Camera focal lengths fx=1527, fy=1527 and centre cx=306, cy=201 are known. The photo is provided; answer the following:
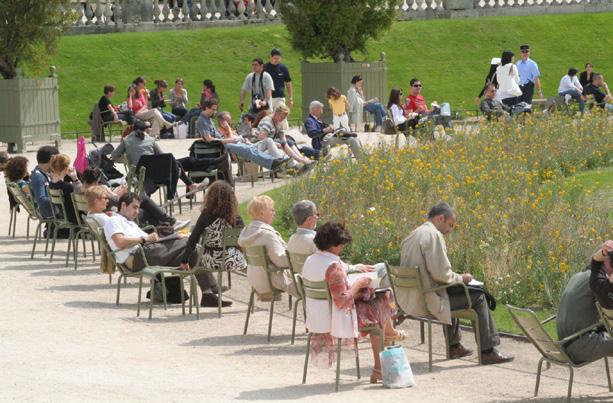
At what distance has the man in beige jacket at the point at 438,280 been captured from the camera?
483 inches

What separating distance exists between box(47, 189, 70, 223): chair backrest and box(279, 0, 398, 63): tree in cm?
1526

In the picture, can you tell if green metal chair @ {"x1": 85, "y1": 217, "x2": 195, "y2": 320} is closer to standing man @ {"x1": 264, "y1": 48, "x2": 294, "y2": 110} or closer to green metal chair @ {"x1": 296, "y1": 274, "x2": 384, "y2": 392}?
green metal chair @ {"x1": 296, "y1": 274, "x2": 384, "y2": 392}

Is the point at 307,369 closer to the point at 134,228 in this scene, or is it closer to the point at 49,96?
the point at 134,228

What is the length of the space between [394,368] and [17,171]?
9.08m

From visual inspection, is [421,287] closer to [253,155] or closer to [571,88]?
[253,155]

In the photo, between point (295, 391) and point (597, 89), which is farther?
point (597, 89)

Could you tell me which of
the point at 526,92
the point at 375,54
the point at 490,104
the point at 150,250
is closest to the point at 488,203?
the point at 150,250

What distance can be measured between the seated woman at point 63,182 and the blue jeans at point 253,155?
16.6ft

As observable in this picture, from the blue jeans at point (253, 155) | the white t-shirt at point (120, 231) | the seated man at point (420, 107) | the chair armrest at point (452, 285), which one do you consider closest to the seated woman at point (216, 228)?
the white t-shirt at point (120, 231)

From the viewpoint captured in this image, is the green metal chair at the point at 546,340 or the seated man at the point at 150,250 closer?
the green metal chair at the point at 546,340

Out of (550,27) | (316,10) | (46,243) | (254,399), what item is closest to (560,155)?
(46,243)

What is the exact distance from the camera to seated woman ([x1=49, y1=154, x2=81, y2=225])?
57.6ft

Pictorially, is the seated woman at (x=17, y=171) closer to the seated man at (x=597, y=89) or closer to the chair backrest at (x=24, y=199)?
the chair backrest at (x=24, y=199)

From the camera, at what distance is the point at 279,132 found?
76.6 feet
